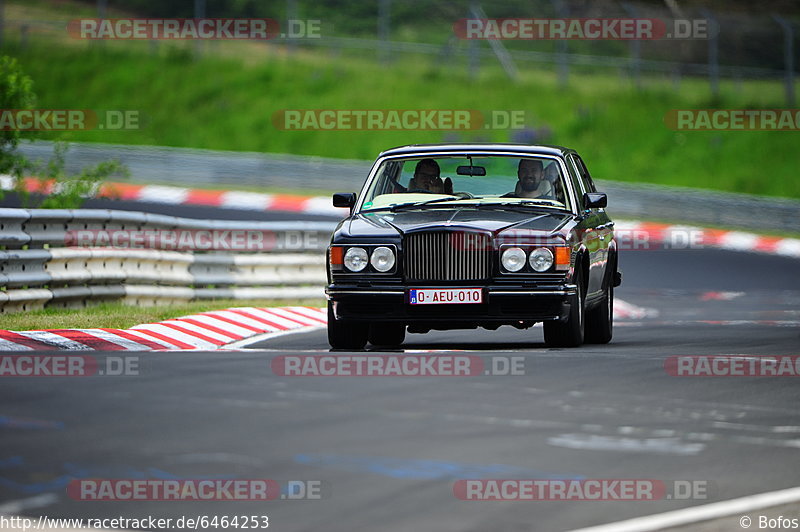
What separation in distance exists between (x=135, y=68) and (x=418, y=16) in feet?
28.0

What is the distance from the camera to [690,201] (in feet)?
106

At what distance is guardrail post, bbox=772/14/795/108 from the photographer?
3466 centimetres

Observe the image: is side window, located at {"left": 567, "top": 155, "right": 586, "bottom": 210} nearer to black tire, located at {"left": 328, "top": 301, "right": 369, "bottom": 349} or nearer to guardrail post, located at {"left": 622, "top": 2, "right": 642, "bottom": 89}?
black tire, located at {"left": 328, "top": 301, "right": 369, "bottom": 349}

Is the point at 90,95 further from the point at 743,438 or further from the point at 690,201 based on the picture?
the point at 743,438

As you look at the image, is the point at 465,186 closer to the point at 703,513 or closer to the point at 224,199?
the point at 703,513

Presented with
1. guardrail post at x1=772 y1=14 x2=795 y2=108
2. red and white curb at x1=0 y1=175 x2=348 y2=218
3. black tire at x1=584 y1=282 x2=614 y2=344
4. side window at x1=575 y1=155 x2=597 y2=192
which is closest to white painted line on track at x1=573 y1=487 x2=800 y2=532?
black tire at x1=584 y1=282 x2=614 y2=344

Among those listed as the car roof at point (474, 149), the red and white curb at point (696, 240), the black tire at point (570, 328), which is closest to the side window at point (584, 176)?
the car roof at point (474, 149)

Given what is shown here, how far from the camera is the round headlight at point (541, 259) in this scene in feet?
37.4

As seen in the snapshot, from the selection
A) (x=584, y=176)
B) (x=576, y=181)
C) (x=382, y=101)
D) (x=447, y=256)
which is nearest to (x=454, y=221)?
(x=447, y=256)

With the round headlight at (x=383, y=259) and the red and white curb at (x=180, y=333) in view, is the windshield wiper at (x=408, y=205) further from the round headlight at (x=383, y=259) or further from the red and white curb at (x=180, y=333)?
the red and white curb at (x=180, y=333)

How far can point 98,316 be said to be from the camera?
47.2ft

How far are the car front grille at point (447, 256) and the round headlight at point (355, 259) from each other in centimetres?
33

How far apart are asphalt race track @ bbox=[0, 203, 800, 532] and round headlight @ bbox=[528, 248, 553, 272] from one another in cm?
64

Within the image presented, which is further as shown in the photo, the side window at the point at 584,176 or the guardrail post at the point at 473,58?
the guardrail post at the point at 473,58
